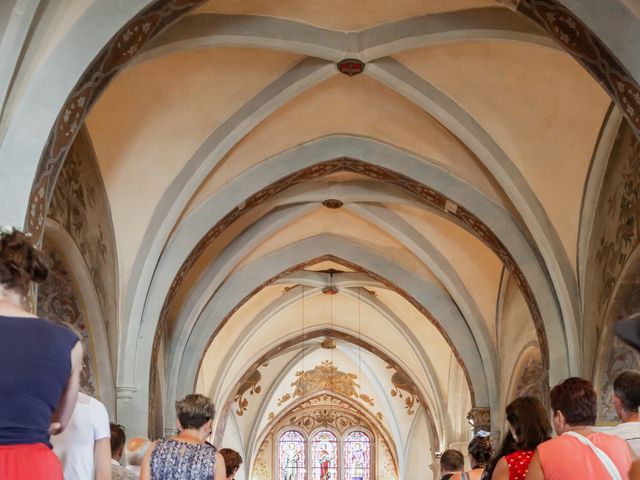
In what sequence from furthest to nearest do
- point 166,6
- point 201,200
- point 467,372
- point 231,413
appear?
point 231,413 → point 467,372 → point 201,200 → point 166,6

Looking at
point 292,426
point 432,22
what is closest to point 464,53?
point 432,22

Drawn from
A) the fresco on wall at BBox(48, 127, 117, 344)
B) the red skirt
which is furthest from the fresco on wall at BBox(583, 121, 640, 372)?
the red skirt

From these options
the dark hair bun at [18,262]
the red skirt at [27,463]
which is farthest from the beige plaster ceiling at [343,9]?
the red skirt at [27,463]

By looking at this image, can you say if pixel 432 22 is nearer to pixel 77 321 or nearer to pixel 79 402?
pixel 77 321

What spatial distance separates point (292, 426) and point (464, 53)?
661 inches

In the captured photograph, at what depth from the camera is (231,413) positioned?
2233 cm

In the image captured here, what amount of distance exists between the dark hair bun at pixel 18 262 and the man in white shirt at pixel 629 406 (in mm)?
2100

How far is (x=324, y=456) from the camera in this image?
24938mm

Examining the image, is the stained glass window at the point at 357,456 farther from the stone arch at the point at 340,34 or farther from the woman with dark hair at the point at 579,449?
the woman with dark hair at the point at 579,449

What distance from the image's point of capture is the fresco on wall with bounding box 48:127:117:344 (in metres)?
9.16

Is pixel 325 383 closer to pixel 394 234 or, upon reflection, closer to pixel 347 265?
pixel 347 265

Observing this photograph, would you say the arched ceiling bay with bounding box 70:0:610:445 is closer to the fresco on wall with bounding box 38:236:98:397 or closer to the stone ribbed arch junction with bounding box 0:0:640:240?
the fresco on wall with bounding box 38:236:98:397

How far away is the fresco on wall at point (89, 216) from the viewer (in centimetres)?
916

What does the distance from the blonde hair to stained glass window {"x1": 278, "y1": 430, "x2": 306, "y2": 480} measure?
68.4ft
